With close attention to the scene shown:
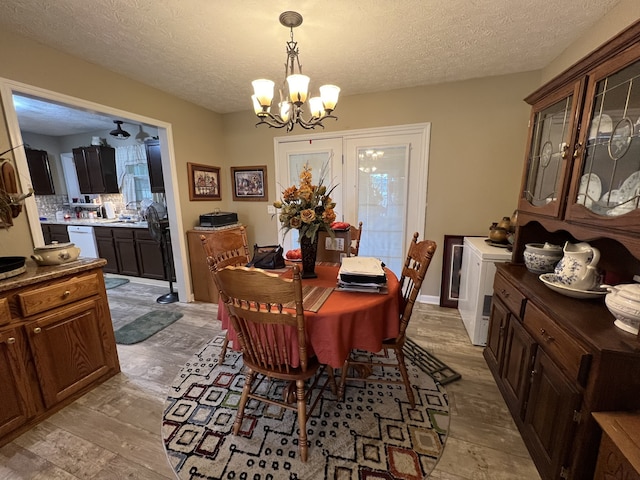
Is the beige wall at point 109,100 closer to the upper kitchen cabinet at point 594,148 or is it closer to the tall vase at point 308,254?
the tall vase at point 308,254

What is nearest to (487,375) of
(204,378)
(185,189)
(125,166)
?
(204,378)

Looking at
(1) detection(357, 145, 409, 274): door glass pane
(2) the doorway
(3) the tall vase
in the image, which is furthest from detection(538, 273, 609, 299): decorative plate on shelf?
(2) the doorway

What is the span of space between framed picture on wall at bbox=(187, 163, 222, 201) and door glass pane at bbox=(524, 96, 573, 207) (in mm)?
3422

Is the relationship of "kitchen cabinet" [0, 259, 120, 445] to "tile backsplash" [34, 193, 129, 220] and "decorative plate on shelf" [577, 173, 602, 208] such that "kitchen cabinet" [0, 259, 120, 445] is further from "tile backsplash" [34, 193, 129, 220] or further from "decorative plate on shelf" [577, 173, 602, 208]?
"tile backsplash" [34, 193, 129, 220]

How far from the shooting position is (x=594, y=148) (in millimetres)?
1244

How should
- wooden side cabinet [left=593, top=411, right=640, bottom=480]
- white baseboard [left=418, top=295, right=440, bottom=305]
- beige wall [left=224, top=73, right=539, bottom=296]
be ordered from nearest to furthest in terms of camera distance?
wooden side cabinet [left=593, top=411, right=640, bottom=480] < beige wall [left=224, top=73, right=539, bottom=296] < white baseboard [left=418, top=295, right=440, bottom=305]

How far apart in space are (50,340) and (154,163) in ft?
8.93

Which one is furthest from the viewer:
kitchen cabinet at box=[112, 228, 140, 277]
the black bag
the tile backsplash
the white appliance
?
the tile backsplash

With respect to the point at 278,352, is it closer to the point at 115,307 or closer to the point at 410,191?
the point at 410,191

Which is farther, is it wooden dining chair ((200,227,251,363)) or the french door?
the french door

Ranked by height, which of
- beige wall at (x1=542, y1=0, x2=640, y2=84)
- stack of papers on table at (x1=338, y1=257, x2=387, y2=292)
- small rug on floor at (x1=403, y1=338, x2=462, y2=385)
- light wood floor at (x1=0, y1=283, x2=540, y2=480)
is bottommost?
light wood floor at (x1=0, y1=283, x2=540, y2=480)

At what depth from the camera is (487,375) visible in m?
1.95

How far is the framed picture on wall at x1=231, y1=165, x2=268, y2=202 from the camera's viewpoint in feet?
12.0

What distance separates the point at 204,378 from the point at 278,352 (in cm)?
106
